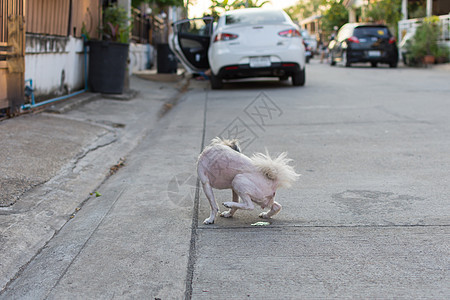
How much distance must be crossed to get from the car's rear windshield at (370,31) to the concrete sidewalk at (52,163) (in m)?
14.6

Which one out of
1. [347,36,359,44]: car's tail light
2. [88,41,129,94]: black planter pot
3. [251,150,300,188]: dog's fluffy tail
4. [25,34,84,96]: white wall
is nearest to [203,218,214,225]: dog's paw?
[251,150,300,188]: dog's fluffy tail

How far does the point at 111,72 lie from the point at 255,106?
9.91 feet

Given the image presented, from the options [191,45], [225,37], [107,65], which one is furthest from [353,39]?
[107,65]

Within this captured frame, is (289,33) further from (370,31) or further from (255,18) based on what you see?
(370,31)

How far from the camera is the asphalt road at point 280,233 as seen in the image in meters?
2.75

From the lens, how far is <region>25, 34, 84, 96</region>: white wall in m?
8.39

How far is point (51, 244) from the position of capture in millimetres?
3500

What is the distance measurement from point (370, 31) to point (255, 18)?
409 inches

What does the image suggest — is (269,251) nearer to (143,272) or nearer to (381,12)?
(143,272)

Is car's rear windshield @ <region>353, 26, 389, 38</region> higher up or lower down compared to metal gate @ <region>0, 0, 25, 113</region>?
higher up

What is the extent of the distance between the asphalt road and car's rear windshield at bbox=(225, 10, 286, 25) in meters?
6.48

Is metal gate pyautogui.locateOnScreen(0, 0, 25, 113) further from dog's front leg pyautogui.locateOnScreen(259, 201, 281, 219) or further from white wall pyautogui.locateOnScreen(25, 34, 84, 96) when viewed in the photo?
dog's front leg pyautogui.locateOnScreen(259, 201, 281, 219)

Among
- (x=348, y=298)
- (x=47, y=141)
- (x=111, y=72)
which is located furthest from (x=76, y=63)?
(x=348, y=298)

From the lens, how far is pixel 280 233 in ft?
11.4
